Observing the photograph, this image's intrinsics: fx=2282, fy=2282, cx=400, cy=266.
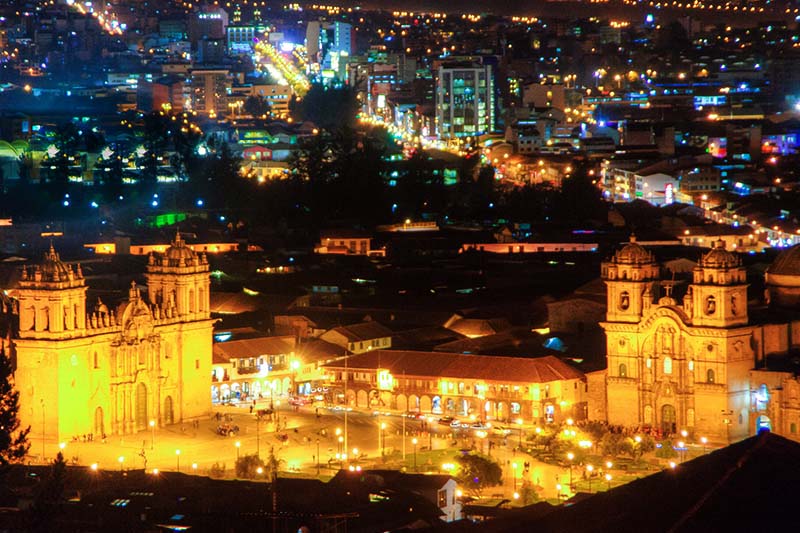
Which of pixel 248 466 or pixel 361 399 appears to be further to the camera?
pixel 361 399

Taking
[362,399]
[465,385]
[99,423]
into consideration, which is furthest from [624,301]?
[99,423]

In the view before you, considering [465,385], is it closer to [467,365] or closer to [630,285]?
[467,365]

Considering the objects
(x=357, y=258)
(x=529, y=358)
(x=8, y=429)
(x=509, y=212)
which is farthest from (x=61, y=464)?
(x=509, y=212)

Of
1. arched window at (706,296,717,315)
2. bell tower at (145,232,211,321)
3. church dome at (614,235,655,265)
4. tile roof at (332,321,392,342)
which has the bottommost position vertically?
tile roof at (332,321,392,342)

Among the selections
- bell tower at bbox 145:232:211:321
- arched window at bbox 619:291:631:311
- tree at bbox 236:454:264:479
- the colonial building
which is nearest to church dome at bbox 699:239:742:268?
arched window at bbox 619:291:631:311

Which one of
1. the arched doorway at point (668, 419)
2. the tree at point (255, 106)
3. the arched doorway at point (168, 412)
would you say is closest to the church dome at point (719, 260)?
the arched doorway at point (668, 419)

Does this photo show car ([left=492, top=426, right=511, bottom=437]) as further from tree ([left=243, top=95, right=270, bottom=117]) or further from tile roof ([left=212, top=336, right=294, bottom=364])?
tree ([left=243, top=95, right=270, bottom=117])

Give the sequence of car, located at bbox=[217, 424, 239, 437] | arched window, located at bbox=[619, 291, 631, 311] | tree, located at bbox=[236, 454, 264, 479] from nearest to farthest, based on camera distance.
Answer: tree, located at bbox=[236, 454, 264, 479] < car, located at bbox=[217, 424, 239, 437] < arched window, located at bbox=[619, 291, 631, 311]
